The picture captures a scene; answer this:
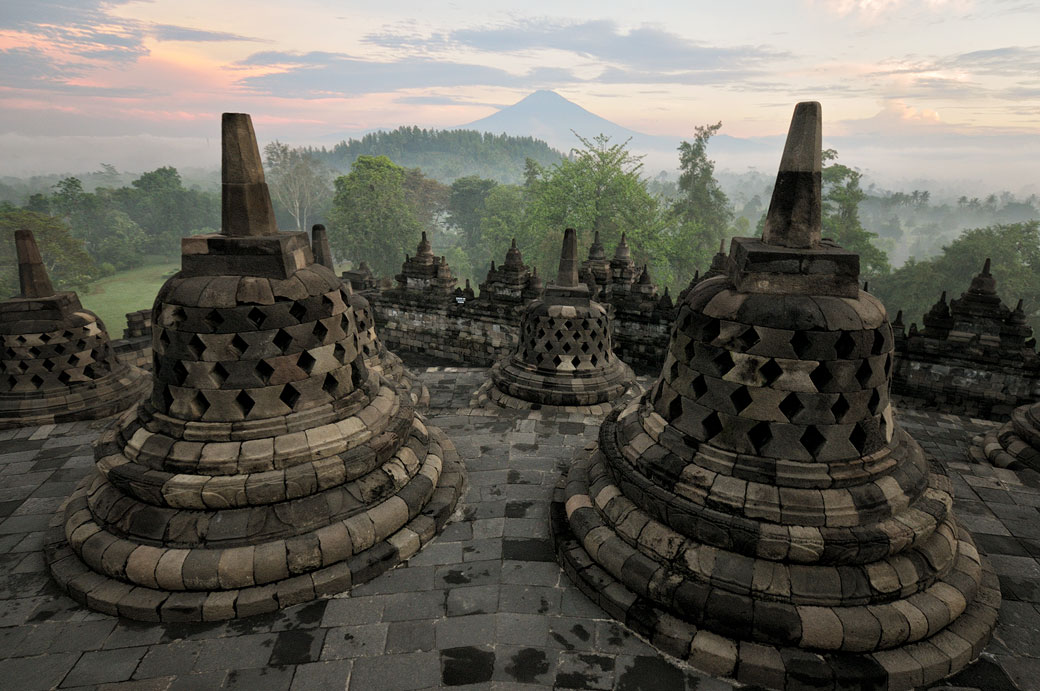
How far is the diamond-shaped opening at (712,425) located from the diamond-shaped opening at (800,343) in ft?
2.63

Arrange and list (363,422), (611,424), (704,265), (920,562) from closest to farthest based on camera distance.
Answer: (920,562) → (363,422) → (611,424) → (704,265)

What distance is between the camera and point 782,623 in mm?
3572

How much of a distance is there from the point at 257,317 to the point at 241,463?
132 centimetres

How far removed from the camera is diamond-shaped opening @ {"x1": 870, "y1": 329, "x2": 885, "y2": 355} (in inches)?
158

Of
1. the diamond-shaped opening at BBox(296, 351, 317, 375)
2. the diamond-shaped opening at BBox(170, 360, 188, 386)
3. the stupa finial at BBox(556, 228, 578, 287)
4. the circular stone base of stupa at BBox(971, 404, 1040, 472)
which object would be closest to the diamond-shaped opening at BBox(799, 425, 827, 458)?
the diamond-shaped opening at BBox(296, 351, 317, 375)

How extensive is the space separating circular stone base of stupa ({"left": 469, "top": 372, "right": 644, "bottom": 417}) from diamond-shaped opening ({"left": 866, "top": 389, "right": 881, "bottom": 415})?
17.0ft

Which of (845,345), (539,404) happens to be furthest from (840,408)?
(539,404)

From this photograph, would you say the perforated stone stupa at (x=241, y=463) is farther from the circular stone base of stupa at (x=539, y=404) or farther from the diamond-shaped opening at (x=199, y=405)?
the circular stone base of stupa at (x=539, y=404)

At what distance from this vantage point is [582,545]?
456 centimetres

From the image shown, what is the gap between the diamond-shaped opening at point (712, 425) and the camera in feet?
13.8

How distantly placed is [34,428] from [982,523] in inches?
497

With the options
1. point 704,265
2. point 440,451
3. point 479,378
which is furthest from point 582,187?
point 440,451

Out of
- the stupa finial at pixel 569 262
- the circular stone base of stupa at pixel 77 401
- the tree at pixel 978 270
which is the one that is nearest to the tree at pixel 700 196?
the tree at pixel 978 270

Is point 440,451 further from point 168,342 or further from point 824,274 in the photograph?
point 824,274
